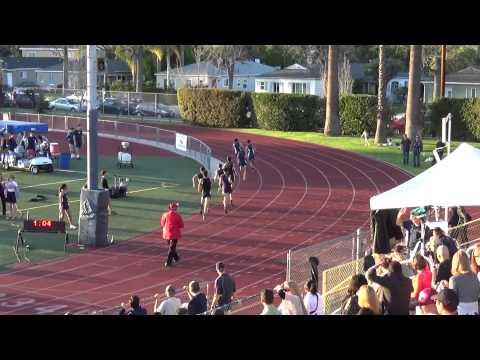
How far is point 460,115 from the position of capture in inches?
1821

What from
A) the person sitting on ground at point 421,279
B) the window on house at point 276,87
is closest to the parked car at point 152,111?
the window on house at point 276,87

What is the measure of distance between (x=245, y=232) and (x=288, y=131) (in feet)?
98.0

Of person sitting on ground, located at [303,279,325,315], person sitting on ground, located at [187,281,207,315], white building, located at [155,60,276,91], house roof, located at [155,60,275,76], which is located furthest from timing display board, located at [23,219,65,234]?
house roof, located at [155,60,275,76]

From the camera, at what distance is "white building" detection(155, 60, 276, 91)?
259ft

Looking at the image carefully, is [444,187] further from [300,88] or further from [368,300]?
[300,88]

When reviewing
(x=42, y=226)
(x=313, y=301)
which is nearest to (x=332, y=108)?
(x=42, y=226)

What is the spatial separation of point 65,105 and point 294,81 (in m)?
21.0

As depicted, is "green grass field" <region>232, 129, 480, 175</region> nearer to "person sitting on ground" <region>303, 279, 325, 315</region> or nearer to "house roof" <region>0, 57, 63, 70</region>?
"person sitting on ground" <region>303, 279, 325, 315</region>

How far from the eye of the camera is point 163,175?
105 ft

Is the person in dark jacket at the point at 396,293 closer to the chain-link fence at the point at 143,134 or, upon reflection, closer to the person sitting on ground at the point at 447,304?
the person sitting on ground at the point at 447,304

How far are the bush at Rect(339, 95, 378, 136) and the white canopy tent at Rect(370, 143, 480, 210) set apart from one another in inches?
1377

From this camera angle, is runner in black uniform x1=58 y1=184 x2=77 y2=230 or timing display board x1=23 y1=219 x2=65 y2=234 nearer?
timing display board x1=23 y1=219 x2=65 y2=234

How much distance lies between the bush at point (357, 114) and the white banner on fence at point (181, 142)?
13.5 meters
